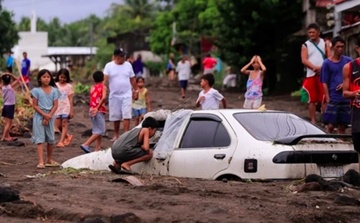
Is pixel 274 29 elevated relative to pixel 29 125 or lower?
elevated

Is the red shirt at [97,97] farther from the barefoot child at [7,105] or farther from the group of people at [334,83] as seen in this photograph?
the group of people at [334,83]

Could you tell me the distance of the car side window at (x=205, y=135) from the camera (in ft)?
39.5

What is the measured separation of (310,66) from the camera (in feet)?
53.9

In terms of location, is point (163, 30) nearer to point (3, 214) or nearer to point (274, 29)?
point (274, 29)

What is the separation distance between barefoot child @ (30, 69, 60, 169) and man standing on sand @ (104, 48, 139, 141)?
2749mm

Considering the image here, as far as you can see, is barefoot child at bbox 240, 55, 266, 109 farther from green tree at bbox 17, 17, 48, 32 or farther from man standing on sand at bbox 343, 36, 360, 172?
green tree at bbox 17, 17, 48, 32

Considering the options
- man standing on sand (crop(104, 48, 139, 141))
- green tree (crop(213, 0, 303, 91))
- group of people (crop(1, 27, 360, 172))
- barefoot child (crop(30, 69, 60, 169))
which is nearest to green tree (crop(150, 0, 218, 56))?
green tree (crop(213, 0, 303, 91))

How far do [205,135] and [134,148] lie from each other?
3.67 ft

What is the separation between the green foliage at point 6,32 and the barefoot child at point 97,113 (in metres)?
40.8

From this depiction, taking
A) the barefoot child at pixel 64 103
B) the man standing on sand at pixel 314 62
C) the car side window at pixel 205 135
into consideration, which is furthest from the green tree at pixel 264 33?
the car side window at pixel 205 135

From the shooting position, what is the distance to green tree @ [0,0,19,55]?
57312 millimetres

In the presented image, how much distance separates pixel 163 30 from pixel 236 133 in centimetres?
6290

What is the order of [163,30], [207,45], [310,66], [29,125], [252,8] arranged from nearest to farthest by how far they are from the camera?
1. [310,66]
2. [29,125]
3. [252,8]
4. [207,45]
5. [163,30]

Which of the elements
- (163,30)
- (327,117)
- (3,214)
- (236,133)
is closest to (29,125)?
(327,117)
